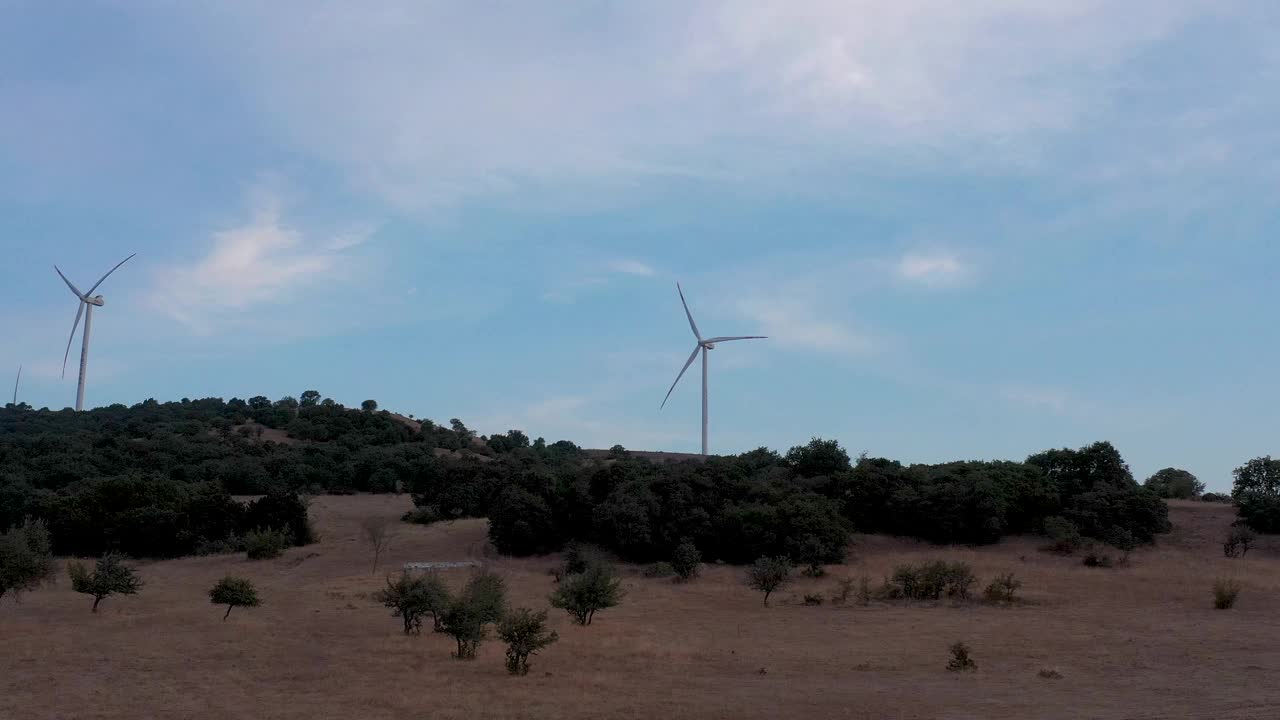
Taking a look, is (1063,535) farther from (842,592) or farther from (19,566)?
(19,566)

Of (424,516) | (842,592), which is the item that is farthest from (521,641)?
(424,516)

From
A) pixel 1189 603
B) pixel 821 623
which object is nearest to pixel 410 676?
pixel 821 623

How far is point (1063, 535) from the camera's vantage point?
52.9 meters

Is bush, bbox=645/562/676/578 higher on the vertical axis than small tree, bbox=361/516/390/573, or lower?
lower

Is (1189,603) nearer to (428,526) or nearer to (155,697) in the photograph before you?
(155,697)

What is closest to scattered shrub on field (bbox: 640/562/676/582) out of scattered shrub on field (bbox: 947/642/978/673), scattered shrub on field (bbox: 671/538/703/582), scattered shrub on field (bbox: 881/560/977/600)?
scattered shrub on field (bbox: 671/538/703/582)

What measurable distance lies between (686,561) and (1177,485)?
4443 cm

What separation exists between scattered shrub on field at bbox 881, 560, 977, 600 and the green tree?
33.4 metres

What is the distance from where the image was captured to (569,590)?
38250mm

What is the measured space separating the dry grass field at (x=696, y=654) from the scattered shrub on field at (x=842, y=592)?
133 cm

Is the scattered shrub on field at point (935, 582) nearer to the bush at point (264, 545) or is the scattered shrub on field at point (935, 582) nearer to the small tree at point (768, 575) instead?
the small tree at point (768, 575)

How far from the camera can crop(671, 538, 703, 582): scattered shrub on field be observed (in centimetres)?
5052

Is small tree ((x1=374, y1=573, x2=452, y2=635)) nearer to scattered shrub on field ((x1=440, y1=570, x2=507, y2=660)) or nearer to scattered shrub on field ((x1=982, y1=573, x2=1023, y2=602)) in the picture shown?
scattered shrub on field ((x1=440, y1=570, x2=507, y2=660))

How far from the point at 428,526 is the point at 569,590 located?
2853 cm
